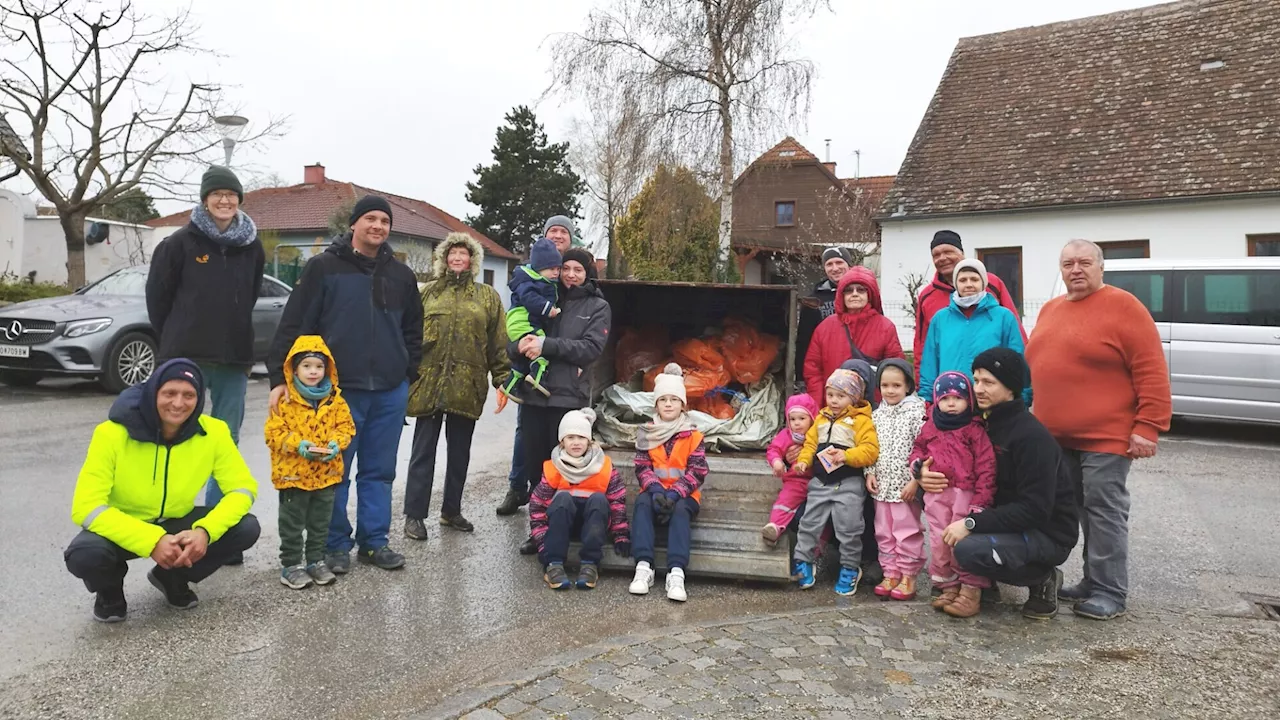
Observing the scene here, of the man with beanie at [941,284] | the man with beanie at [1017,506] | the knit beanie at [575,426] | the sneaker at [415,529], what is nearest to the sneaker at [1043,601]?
the man with beanie at [1017,506]

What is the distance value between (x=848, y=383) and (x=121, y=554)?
355 centimetres

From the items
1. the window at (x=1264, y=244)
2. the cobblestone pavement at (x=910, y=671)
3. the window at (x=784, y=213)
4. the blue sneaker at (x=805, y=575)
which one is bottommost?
the cobblestone pavement at (x=910, y=671)

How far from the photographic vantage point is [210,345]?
460 cm

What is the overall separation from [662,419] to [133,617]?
275 cm

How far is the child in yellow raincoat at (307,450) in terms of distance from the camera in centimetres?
420

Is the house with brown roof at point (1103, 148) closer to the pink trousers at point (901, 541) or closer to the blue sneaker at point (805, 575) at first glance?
the pink trousers at point (901, 541)

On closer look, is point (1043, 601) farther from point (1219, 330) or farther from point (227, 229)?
point (1219, 330)

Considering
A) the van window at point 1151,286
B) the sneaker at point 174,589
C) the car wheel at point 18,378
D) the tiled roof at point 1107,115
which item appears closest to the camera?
the sneaker at point 174,589

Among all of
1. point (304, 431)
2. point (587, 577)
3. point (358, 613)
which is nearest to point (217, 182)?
point (304, 431)

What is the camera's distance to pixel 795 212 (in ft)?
125

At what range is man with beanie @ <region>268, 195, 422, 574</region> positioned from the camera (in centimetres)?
449

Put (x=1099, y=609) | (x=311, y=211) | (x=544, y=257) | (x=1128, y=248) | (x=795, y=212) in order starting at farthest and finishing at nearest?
(x=795, y=212)
(x=311, y=211)
(x=1128, y=248)
(x=544, y=257)
(x=1099, y=609)

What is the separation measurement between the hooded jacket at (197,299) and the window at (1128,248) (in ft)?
51.9

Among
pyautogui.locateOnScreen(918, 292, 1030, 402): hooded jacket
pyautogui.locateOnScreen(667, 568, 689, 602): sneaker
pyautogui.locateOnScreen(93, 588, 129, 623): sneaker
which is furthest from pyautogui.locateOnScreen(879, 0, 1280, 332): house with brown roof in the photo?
pyautogui.locateOnScreen(93, 588, 129, 623): sneaker
